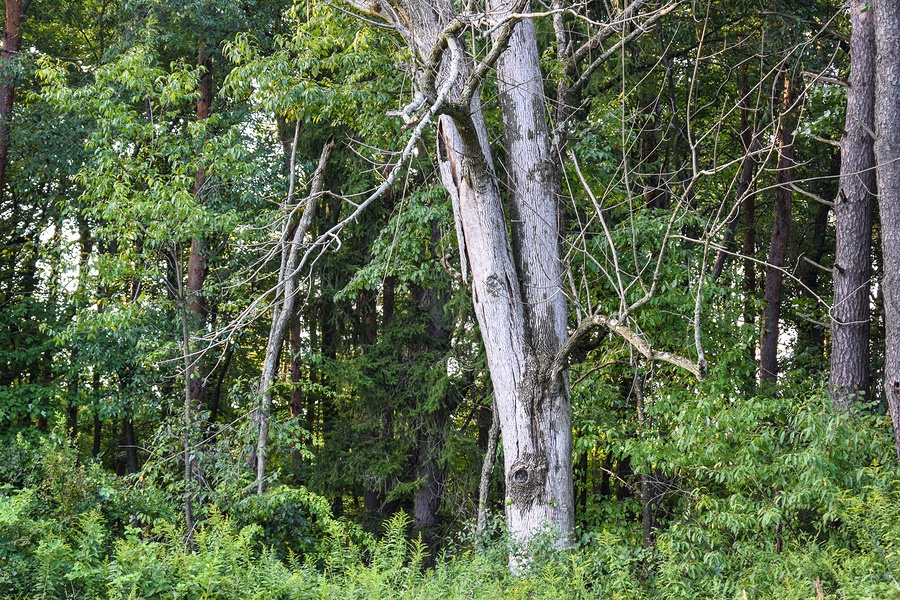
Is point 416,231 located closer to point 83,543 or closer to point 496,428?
point 496,428

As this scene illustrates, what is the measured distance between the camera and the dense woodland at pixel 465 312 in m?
6.02

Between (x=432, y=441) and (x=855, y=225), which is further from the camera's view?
(x=432, y=441)

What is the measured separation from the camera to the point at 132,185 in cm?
946

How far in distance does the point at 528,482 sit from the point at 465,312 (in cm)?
489

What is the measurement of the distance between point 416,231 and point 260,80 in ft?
8.64

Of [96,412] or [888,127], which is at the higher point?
[888,127]

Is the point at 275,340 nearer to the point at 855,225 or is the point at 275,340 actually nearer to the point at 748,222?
the point at 855,225

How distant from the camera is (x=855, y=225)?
354 inches

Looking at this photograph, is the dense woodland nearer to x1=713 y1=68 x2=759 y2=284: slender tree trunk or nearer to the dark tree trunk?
the dark tree trunk

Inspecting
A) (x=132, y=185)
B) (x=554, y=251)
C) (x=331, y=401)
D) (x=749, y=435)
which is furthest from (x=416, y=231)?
(x=331, y=401)

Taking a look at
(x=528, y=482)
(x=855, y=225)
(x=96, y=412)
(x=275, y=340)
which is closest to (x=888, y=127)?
(x=855, y=225)

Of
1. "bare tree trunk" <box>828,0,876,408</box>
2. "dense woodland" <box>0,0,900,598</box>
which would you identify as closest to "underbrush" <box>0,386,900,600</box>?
"dense woodland" <box>0,0,900,598</box>

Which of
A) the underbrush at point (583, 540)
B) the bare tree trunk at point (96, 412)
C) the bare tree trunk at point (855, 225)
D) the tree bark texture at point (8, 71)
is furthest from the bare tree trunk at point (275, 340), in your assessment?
the bare tree trunk at point (855, 225)

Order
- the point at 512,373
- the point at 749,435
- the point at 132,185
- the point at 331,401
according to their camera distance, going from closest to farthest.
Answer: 1. the point at 749,435
2. the point at 512,373
3. the point at 132,185
4. the point at 331,401
